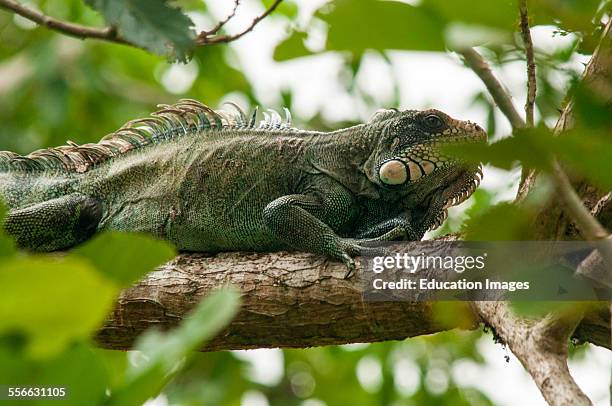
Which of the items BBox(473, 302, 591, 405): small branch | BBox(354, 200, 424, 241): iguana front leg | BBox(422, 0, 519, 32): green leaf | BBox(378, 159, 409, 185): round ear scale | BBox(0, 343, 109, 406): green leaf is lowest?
BBox(354, 200, 424, 241): iguana front leg

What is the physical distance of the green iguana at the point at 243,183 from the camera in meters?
6.29

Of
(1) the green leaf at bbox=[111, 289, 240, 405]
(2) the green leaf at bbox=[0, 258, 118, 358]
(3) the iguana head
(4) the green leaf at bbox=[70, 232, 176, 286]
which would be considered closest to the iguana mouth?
(3) the iguana head

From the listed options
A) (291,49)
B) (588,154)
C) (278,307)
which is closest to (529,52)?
(291,49)

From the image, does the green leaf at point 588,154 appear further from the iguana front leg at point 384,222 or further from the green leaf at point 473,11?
the iguana front leg at point 384,222

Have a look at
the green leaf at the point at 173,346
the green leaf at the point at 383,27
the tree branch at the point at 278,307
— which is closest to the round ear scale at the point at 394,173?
the tree branch at the point at 278,307

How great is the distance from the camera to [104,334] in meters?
5.84

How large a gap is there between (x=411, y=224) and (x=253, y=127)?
161 centimetres

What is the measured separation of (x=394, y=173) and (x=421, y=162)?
8.7 inches

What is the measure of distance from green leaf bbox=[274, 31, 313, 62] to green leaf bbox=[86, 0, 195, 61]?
0.45 metres

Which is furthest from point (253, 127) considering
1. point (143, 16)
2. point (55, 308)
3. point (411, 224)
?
point (55, 308)

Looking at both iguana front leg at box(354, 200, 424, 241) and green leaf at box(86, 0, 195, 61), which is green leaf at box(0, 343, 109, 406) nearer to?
green leaf at box(86, 0, 195, 61)

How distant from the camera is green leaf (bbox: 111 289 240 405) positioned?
4.44 feet

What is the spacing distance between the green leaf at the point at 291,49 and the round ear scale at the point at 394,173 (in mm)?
4285

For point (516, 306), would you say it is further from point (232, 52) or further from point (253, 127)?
point (232, 52)
